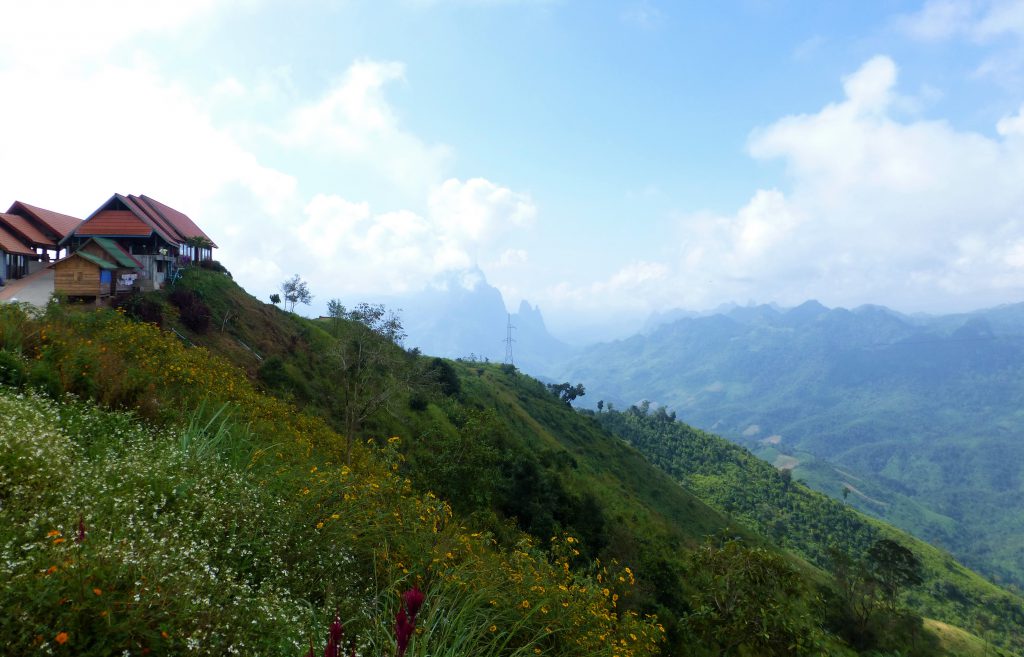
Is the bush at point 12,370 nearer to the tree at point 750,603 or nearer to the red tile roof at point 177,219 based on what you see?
the tree at point 750,603

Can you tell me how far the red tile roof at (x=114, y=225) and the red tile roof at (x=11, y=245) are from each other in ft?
8.89

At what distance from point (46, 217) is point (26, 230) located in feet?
9.32

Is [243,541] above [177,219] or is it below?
below

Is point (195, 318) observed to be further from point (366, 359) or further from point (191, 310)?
point (366, 359)

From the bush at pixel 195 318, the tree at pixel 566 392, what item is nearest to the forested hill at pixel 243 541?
the bush at pixel 195 318

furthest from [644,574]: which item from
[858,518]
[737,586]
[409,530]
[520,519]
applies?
[858,518]

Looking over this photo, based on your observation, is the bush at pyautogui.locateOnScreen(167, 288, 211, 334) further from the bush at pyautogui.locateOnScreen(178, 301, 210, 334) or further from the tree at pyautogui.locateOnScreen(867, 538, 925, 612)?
the tree at pyautogui.locateOnScreen(867, 538, 925, 612)

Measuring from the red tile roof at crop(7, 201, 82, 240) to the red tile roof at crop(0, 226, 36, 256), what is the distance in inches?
97.4

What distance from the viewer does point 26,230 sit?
30.3 meters

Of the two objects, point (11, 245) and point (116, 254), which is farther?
point (11, 245)

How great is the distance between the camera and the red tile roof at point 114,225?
99.6 ft

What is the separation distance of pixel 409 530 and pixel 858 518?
12118cm

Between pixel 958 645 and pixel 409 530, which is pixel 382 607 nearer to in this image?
pixel 409 530

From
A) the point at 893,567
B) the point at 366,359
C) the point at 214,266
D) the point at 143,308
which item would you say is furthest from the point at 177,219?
the point at 893,567
